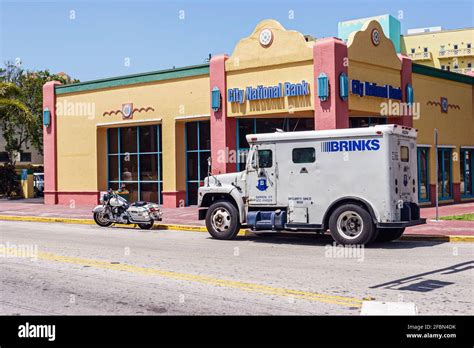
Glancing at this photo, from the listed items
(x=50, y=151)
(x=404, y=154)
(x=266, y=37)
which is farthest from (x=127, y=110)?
(x=404, y=154)

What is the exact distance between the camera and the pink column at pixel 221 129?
24.5 metres

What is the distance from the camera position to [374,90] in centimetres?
2366

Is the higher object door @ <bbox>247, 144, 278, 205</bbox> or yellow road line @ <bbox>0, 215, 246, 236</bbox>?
door @ <bbox>247, 144, 278, 205</bbox>

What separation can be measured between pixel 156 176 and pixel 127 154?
2.26 m

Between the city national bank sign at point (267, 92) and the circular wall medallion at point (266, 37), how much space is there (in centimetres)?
171

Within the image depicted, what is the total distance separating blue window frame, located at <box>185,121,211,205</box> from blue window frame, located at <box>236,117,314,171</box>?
5.69 ft

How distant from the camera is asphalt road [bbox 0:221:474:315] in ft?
25.4

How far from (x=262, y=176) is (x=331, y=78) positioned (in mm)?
7980

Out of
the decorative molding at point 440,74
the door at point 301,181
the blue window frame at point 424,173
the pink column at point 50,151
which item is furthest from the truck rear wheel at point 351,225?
the pink column at point 50,151

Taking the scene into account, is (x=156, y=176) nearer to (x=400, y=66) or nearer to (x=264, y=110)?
(x=264, y=110)

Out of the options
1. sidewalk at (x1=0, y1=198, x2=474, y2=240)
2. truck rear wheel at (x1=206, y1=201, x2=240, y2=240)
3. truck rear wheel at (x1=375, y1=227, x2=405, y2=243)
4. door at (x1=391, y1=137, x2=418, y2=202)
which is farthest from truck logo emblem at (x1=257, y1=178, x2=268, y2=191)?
sidewalk at (x1=0, y1=198, x2=474, y2=240)

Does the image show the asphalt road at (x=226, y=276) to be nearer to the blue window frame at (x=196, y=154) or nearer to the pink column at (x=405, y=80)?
the blue window frame at (x=196, y=154)

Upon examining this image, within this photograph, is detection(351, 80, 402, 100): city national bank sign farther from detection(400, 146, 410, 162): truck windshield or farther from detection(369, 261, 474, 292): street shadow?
detection(369, 261, 474, 292): street shadow
